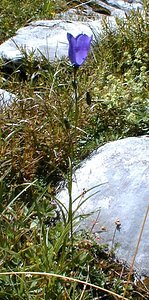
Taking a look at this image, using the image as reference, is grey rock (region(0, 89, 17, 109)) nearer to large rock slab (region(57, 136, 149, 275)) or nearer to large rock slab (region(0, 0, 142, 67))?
large rock slab (region(0, 0, 142, 67))

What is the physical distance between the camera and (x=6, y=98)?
3660 millimetres

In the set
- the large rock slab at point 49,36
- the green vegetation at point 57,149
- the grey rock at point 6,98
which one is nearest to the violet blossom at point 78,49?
the green vegetation at point 57,149

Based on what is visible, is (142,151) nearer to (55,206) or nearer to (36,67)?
(55,206)

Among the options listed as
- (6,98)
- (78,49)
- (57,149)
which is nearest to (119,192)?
(57,149)

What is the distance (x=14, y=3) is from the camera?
553 cm

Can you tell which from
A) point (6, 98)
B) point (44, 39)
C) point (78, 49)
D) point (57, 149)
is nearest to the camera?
point (78, 49)

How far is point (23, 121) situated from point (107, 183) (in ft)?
2.14

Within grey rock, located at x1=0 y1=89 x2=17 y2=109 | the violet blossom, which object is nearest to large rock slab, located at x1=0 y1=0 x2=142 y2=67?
grey rock, located at x1=0 y1=89 x2=17 y2=109

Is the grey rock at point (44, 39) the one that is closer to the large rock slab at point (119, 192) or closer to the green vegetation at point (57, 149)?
the green vegetation at point (57, 149)

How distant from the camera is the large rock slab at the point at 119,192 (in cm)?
260

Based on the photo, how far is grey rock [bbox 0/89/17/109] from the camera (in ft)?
11.5

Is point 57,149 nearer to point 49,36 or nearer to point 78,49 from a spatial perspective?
point 78,49

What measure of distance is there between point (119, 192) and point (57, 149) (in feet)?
1.73

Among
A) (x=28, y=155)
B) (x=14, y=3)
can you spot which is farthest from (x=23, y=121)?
(x=14, y=3)
